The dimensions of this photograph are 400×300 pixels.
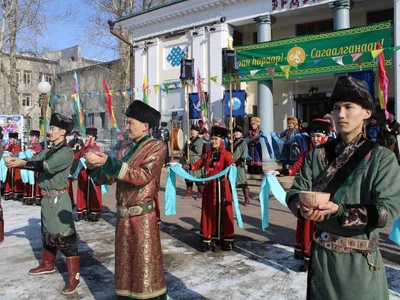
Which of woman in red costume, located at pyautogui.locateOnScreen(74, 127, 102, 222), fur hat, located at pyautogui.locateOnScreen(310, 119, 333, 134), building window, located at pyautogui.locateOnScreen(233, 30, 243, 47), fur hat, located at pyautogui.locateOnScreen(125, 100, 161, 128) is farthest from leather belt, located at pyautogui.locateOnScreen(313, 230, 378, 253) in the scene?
Answer: building window, located at pyautogui.locateOnScreen(233, 30, 243, 47)

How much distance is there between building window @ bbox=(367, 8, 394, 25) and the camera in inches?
545

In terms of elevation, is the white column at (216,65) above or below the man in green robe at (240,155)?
above

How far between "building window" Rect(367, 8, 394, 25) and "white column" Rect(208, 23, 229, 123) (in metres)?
5.62

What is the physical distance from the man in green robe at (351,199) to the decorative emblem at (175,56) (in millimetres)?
15934

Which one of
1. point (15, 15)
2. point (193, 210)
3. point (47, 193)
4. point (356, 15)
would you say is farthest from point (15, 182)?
point (15, 15)

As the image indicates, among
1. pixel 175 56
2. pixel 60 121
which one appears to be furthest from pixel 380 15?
pixel 60 121

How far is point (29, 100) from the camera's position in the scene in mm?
36688

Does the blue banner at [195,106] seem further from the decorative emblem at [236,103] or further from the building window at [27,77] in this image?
the building window at [27,77]

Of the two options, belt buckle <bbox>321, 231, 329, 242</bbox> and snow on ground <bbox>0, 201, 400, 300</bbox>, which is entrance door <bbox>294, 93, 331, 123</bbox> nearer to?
snow on ground <bbox>0, 201, 400, 300</bbox>

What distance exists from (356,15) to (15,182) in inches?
536

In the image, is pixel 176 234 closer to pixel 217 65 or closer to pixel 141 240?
pixel 141 240

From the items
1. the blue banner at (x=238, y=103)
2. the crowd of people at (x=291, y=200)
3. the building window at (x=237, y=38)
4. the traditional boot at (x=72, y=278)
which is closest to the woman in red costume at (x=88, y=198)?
the crowd of people at (x=291, y=200)

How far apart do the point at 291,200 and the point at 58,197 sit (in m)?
3.03

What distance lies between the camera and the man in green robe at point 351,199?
1.80 meters
